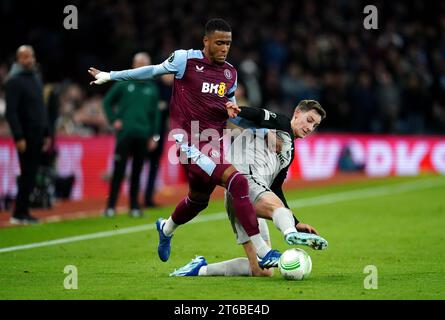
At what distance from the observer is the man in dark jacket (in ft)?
46.6

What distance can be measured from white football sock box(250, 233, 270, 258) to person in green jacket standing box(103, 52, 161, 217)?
6.98m

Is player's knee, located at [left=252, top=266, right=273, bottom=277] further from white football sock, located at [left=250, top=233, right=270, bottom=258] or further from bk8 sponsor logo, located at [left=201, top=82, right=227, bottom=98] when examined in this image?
bk8 sponsor logo, located at [left=201, top=82, right=227, bottom=98]

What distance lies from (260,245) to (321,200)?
34.6 feet

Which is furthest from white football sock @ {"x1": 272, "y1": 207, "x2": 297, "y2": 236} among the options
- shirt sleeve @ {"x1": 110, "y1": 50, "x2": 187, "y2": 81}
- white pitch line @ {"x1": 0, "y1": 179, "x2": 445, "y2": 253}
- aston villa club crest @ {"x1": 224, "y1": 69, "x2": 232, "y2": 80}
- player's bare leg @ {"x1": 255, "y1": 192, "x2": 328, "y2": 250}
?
white pitch line @ {"x1": 0, "y1": 179, "x2": 445, "y2": 253}

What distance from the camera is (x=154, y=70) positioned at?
31.6 feet

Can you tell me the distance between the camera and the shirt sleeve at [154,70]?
959cm

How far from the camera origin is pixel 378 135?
25.4m

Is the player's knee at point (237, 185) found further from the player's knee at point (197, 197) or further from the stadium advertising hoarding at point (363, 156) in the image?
the stadium advertising hoarding at point (363, 156)

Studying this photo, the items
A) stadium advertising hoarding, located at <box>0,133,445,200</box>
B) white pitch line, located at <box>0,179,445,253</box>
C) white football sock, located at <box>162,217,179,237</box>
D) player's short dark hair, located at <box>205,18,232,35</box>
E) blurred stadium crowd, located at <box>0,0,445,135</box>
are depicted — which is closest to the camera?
player's short dark hair, located at <box>205,18,232,35</box>

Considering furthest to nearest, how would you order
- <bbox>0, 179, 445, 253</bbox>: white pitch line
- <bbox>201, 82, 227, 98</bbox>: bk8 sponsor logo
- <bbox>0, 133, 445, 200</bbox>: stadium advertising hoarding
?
<bbox>0, 133, 445, 200</bbox>: stadium advertising hoarding
<bbox>0, 179, 445, 253</bbox>: white pitch line
<bbox>201, 82, 227, 98</bbox>: bk8 sponsor logo

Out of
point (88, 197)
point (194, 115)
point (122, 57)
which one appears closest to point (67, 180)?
point (88, 197)

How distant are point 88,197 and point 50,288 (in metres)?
10.9

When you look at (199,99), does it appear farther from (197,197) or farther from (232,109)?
(197,197)

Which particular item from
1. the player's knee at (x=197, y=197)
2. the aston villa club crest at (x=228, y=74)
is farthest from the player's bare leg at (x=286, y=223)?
the aston villa club crest at (x=228, y=74)
